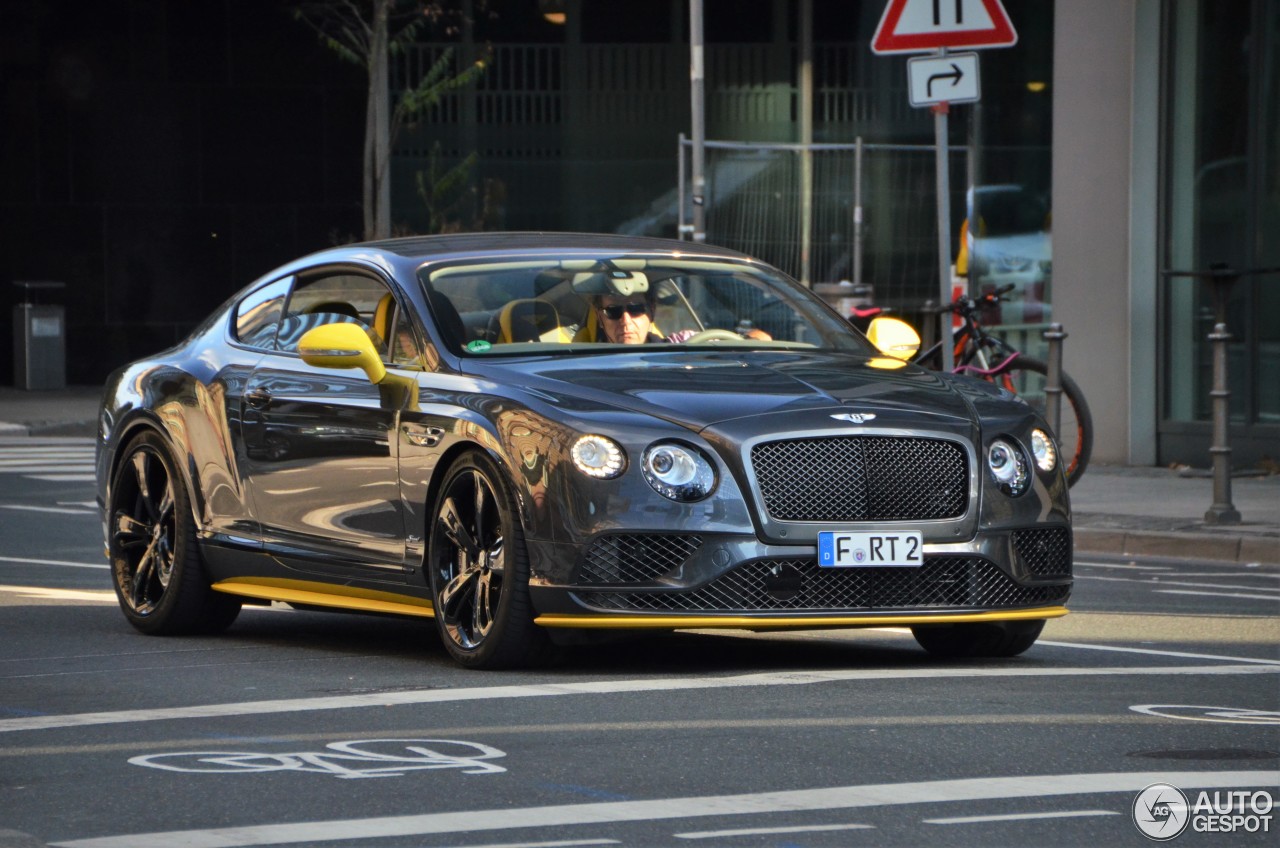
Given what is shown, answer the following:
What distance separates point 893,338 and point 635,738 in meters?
3.15

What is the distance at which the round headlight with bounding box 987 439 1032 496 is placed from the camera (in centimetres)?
809

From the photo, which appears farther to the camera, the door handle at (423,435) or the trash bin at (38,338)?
the trash bin at (38,338)

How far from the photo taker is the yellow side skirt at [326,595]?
8641 millimetres

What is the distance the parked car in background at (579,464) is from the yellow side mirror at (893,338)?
158 mm

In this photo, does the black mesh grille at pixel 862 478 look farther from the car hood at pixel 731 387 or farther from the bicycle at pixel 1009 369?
the bicycle at pixel 1009 369

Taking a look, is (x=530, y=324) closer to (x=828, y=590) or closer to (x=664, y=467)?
(x=664, y=467)

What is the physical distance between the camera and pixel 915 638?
922 centimetres

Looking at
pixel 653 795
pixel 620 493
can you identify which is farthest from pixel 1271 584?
pixel 653 795

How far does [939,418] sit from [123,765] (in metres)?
2.91

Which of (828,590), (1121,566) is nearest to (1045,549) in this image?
(828,590)

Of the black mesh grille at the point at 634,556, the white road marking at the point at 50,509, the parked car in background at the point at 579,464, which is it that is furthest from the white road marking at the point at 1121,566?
the white road marking at the point at 50,509

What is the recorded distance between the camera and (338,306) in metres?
9.68

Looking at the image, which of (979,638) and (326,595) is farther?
(326,595)

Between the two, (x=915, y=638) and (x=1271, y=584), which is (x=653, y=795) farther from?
(x=1271, y=584)
